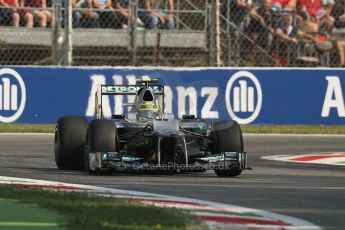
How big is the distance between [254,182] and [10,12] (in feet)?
33.0

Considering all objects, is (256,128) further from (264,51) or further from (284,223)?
(284,223)

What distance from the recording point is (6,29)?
20094 mm

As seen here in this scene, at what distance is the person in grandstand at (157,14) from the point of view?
20.9m

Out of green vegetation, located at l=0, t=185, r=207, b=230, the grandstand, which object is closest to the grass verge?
the grandstand

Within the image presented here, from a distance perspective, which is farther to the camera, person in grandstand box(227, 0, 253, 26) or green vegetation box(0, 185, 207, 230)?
person in grandstand box(227, 0, 253, 26)

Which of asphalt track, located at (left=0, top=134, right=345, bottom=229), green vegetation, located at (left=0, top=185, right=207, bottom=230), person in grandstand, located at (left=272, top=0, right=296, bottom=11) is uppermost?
person in grandstand, located at (left=272, top=0, right=296, bottom=11)

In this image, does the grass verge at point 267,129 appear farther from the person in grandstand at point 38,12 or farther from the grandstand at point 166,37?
the person in grandstand at point 38,12

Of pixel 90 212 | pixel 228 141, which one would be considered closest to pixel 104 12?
pixel 228 141

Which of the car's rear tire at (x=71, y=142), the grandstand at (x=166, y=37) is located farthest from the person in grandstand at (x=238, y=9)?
the car's rear tire at (x=71, y=142)

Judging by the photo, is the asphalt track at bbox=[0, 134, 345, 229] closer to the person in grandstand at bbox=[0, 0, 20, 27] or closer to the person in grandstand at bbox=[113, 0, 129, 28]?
the person in grandstand at bbox=[0, 0, 20, 27]

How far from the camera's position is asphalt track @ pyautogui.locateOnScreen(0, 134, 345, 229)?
344 inches

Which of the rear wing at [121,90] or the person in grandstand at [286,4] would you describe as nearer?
the rear wing at [121,90]

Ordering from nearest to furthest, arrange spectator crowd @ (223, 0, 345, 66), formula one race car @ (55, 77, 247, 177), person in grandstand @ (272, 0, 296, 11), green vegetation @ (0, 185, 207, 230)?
green vegetation @ (0, 185, 207, 230) → formula one race car @ (55, 77, 247, 177) → spectator crowd @ (223, 0, 345, 66) → person in grandstand @ (272, 0, 296, 11)

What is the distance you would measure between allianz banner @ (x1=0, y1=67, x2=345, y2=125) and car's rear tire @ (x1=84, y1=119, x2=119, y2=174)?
23.5 feet
